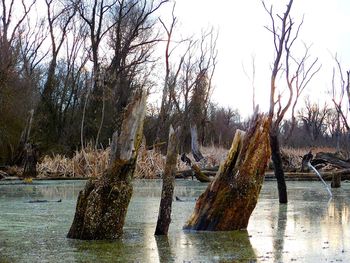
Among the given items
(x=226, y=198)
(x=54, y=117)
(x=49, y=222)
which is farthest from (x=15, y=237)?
(x=54, y=117)

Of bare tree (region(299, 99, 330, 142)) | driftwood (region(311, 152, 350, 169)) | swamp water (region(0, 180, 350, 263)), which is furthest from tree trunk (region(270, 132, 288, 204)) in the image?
bare tree (region(299, 99, 330, 142))

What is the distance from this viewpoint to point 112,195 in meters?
4.30

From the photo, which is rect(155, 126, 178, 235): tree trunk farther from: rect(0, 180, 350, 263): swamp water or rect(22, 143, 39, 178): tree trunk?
rect(22, 143, 39, 178): tree trunk

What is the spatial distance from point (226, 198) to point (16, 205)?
11.0 ft

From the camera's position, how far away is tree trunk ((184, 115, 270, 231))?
4.82 metres

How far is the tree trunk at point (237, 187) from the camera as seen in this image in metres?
4.82

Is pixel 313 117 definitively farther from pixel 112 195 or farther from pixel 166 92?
pixel 112 195

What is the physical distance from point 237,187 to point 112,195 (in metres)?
1.18

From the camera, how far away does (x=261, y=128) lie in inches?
211

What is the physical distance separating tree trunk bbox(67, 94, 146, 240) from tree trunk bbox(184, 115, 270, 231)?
754 mm

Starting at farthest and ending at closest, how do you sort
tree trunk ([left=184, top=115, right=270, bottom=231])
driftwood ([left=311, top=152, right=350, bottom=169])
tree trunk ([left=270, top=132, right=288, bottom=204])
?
driftwood ([left=311, top=152, right=350, bottom=169])
tree trunk ([left=270, top=132, right=288, bottom=204])
tree trunk ([left=184, top=115, right=270, bottom=231])

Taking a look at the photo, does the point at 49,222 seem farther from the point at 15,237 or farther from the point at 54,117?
the point at 54,117

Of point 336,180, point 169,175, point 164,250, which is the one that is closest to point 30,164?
point 336,180

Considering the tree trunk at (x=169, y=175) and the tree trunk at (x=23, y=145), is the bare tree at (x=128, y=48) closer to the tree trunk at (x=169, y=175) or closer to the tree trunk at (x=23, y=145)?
the tree trunk at (x=23, y=145)
